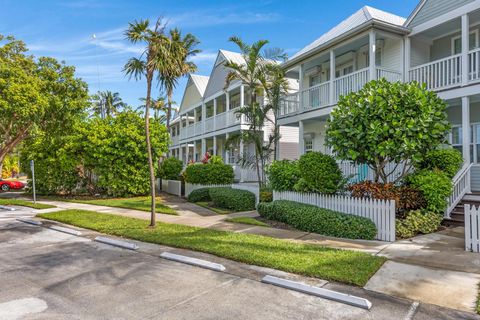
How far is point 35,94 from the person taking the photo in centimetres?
2020

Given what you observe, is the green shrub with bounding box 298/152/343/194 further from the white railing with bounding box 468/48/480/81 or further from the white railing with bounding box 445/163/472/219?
the white railing with bounding box 468/48/480/81

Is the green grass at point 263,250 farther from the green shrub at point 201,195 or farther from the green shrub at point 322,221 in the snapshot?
the green shrub at point 201,195

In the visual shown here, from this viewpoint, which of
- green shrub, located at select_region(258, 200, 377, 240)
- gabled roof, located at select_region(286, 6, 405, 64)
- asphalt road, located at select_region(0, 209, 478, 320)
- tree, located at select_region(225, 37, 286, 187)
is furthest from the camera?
gabled roof, located at select_region(286, 6, 405, 64)

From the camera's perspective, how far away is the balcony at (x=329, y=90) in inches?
533

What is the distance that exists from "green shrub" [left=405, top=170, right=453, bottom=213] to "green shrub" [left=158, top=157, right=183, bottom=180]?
58.4 feet

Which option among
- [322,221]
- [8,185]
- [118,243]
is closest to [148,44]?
[118,243]

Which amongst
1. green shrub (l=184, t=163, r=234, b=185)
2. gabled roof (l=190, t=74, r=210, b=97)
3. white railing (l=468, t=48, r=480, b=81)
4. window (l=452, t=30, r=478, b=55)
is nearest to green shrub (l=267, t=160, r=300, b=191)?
green shrub (l=184, t=163, r=234, b=185)

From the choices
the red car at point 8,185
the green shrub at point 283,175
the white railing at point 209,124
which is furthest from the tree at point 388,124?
the red car at point 8,185

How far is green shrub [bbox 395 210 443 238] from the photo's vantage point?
8531 millimetres

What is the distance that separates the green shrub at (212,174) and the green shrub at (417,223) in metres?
11.4

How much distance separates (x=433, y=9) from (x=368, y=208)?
9426 millimetres

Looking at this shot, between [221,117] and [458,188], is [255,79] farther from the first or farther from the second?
[458,188]

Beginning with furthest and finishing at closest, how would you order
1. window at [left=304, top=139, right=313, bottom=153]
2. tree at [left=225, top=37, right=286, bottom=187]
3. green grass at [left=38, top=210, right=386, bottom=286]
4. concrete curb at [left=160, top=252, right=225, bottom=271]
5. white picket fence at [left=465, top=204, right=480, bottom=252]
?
window at [left=304, top=139, right=313, bottom=153] → tree at [left=225, top=37, right=286, bottom=187] → white picket fence at [left=465, top=204, right=480, bottom=252] → concrete curb at [left=160, top=252, right=225, bottom=271] → green grass at [left=38, top=210, right=386, bottom=286]

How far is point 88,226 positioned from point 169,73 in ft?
19.1
